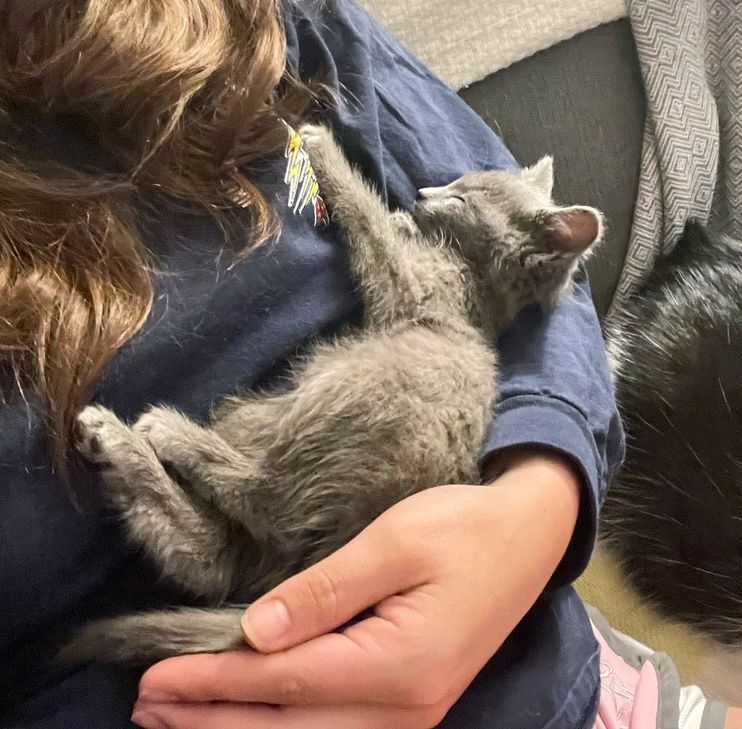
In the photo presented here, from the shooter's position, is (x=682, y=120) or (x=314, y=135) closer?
(x=314, y=135)

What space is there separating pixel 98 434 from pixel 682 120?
997 mm

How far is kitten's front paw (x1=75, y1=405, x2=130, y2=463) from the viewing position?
68 cm

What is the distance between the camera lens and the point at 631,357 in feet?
3.87

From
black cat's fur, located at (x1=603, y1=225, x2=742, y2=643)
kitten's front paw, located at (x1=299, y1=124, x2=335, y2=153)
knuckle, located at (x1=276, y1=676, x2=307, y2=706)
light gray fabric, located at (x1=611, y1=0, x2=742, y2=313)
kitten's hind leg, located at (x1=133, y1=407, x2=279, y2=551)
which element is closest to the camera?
knuckle, located at (x1=276, y1=676, x2=307, y2=706)

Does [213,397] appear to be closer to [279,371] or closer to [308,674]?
[279,371]

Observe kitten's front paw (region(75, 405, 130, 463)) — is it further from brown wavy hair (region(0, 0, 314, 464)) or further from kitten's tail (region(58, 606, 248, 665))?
kitten's tail (region(58, 606, 248, 665))

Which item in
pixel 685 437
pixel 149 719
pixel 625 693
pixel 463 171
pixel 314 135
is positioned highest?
pixel 314 135

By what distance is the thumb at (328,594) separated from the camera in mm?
623

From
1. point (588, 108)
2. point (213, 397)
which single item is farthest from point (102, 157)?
point (588, 108)

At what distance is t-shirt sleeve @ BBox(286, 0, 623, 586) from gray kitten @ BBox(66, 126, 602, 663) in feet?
0.13

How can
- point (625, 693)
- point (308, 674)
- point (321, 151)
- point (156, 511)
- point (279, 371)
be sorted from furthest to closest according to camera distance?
point (625, 693) < point (321, 151) < point (279, 371) < point (156, 511) < point (308, 674)

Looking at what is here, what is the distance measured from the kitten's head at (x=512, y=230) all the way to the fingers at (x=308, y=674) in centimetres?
54

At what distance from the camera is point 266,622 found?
62 centimetres

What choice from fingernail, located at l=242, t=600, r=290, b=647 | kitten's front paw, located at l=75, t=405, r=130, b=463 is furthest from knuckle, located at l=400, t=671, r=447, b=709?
kitten's front paw, located at l=75, t=405, r=130, b=463
